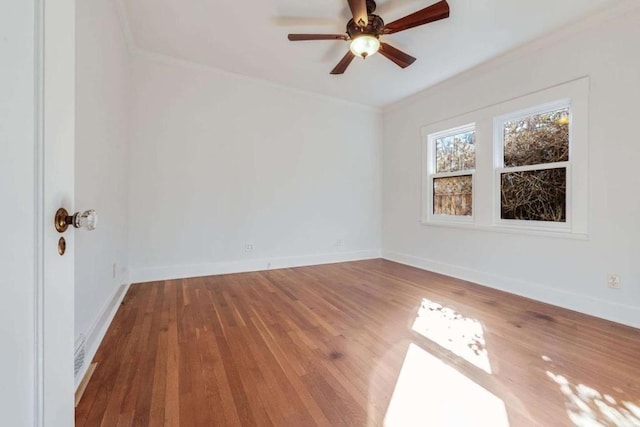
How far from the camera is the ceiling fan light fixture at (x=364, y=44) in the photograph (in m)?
2.42

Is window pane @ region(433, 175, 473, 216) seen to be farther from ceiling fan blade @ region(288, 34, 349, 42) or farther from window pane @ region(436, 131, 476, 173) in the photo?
ceiling fan blade @ region(288, 34, 349, 42)

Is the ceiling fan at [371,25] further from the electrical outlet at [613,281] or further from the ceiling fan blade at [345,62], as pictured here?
the electrical outlet at [613,281]

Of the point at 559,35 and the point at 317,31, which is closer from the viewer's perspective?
the point at 559,35

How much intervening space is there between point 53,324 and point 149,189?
313 cm

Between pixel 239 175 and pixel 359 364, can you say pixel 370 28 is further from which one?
pixel 359 364

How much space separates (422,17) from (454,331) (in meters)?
2.48

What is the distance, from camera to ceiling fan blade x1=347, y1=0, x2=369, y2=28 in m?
2.10

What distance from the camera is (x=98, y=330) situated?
75.4 inches

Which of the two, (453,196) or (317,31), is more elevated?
(317,31)

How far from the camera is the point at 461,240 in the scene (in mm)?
3684

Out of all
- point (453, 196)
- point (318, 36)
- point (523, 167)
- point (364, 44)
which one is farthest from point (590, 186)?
point (318, 36)

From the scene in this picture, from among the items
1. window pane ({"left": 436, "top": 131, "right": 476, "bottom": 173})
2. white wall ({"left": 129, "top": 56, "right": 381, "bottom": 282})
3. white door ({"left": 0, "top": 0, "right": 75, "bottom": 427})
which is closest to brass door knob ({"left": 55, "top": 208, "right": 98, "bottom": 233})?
white door ({"left": 0, "top": 0, "right": 75, "bottom": 427})

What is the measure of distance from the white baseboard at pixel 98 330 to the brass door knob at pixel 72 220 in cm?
124

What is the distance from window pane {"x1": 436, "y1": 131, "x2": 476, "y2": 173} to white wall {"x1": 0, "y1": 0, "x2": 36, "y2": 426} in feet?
13.2
